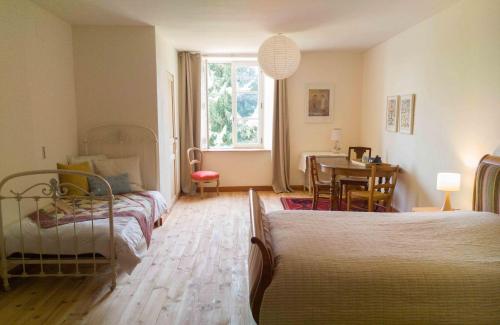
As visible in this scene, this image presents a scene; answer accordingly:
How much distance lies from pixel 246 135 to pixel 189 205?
182 cm

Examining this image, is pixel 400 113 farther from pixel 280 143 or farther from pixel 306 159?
pixel 280 143

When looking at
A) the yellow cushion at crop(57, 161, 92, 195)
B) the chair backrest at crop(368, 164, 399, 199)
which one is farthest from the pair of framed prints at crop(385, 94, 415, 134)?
the yellow cushion at crop(57, 161, 92, 195)

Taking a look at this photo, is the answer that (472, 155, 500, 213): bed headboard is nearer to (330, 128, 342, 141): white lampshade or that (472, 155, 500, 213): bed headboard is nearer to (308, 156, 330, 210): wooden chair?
(308, 156, 330, 210): wooden chair

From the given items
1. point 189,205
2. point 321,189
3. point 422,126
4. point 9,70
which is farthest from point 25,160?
point 422,126

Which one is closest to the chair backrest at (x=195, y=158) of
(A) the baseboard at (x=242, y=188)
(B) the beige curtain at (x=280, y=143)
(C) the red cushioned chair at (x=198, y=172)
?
(C) the red cushioned chair at (x=198, y=172)

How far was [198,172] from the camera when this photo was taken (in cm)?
586

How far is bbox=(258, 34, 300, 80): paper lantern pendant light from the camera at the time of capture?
395 centimetres

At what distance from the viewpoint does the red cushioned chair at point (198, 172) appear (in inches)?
223

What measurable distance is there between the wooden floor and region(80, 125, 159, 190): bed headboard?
0.93m

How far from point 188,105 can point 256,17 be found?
8.16 ft

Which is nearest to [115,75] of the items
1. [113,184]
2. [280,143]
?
[113,184]

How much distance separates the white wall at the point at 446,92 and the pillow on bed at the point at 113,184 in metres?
3.55

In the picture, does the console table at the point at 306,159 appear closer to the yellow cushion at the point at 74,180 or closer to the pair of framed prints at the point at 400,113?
the pair of framed prints at the point at 400,113

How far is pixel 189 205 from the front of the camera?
17.8 feet
